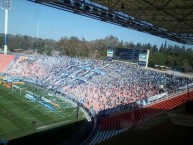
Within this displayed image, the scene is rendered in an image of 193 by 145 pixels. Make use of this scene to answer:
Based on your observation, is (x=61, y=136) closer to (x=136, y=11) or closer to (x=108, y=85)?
(x=136, y=11)

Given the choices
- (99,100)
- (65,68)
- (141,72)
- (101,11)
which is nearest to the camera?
(101,11)

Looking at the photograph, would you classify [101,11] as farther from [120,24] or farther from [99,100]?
[99,100]

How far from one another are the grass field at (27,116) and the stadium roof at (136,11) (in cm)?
738

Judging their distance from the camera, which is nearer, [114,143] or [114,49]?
[114,143]

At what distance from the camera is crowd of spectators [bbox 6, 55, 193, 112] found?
67.6 ft

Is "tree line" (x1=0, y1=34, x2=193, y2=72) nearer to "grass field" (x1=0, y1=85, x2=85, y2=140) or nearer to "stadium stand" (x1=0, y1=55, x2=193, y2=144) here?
"stadium stand" (x1=0, y1=55, x2=193, y2=144)

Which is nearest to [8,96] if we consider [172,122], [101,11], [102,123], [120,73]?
[102,123]

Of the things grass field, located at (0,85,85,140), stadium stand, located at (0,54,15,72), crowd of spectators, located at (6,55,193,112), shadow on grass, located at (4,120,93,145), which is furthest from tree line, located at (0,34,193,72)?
shadow on grass, located at (4,120,93,145)

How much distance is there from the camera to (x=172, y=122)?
11.7 feet

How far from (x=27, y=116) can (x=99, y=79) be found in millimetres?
10824

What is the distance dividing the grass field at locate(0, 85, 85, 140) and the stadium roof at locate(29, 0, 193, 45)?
7.38m

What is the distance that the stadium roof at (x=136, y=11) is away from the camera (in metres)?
8.43

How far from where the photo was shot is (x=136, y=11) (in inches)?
392

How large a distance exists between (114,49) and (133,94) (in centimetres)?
1134
